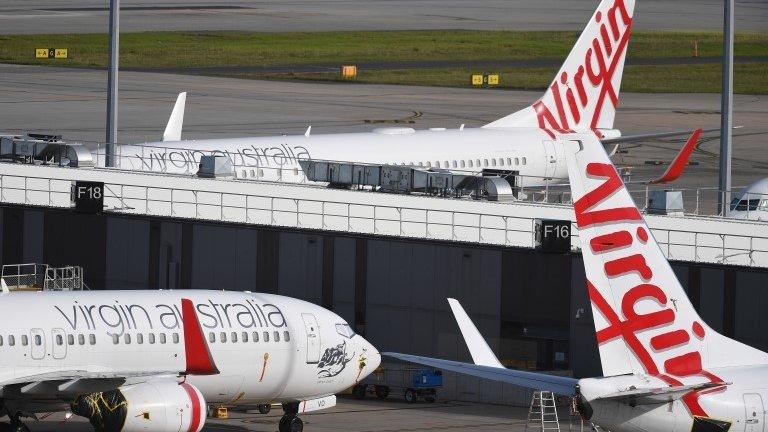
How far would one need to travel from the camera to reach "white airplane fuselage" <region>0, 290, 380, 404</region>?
143 ft

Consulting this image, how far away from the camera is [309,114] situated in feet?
388

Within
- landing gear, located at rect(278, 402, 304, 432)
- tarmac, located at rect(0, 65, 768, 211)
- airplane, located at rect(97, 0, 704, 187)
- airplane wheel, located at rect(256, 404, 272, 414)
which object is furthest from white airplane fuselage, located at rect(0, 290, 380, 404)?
tarmac, located at rect(0, 65, 768, 211)

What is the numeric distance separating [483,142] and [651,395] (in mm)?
49282

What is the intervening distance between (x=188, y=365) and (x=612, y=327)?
16.0 m

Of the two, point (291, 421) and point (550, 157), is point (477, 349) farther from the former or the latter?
point (550, 157)

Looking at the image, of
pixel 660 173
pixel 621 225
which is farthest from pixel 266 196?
pixel 660 173

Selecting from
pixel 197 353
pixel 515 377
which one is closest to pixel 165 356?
pixel 197 353

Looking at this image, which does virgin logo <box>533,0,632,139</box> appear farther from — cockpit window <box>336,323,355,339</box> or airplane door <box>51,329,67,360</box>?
airplane door <box>51,329,67,360</box>

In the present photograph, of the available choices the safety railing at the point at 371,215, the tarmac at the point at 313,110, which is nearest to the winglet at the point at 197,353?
the safety railing at the point at 371,215

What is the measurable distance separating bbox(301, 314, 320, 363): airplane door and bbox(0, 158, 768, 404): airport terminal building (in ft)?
27.3

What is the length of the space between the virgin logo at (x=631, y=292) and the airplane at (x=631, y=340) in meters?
0.02

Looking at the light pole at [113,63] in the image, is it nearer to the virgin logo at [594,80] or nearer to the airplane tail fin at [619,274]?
the virgin logo at [594,80]

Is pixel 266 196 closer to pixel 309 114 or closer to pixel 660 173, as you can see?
pixel 660 173

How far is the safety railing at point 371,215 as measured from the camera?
53.2 meters
